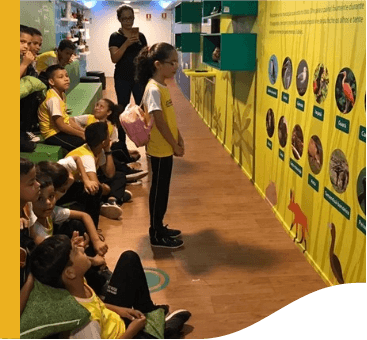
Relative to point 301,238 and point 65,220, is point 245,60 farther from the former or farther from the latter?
point 65,220

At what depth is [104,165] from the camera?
2717 mm

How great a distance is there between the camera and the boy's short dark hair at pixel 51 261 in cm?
97

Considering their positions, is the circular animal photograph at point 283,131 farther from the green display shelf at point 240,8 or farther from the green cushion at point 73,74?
the green cushion at point 73,74

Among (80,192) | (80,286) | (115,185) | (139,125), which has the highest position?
(139,125)

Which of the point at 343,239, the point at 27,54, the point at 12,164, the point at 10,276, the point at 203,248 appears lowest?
the point at 203,248

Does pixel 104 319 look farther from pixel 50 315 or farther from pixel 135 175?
pixel 135 175

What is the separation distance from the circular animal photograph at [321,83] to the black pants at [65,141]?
138cm

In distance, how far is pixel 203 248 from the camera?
215 cm

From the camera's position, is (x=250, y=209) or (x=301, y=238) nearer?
(x=301, y=238)

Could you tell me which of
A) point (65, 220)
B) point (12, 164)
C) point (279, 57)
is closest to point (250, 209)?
point (279, 57)

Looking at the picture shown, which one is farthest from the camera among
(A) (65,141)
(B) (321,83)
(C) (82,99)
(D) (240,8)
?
(C) (82,99)

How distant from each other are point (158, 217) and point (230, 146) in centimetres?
173

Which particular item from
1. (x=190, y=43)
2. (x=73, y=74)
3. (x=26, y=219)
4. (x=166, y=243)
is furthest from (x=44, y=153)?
(x=190, y=43)

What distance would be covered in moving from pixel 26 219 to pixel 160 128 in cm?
86
